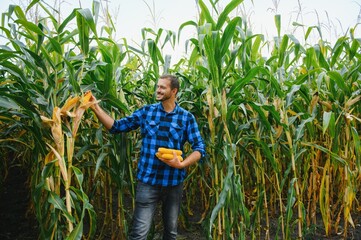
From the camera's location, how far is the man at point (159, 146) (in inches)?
87.3

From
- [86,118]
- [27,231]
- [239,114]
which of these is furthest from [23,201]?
[239,114]

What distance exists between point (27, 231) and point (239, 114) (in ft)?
7.71

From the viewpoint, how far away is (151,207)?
2.27 m

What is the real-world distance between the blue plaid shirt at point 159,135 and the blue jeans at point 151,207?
0.23 ft

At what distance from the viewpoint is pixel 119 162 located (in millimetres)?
2393

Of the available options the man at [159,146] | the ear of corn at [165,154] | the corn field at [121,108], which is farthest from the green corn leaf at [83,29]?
the ear of corn at [165,154]

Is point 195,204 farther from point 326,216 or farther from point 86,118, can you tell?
point 86,118

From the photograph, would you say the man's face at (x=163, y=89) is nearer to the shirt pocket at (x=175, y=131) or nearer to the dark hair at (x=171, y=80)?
the dark hair at (x=171, y=80)

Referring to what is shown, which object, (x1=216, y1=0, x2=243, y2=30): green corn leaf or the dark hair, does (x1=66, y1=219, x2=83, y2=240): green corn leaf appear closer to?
the dark hair

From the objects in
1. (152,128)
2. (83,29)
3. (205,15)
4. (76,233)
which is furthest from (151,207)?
(205,15)

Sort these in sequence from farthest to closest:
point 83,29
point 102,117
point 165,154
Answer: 1. point 102,117
2. point 165,154
3. point 83,29

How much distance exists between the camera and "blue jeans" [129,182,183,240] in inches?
87.0

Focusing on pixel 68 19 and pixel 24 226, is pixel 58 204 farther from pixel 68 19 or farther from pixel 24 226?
pixel 24 226

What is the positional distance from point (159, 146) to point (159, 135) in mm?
81
